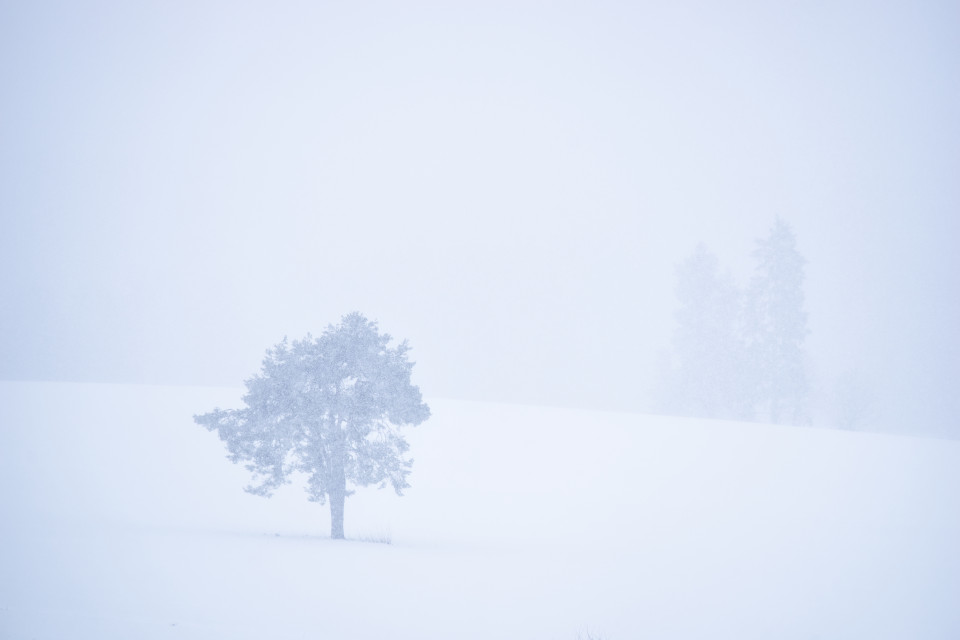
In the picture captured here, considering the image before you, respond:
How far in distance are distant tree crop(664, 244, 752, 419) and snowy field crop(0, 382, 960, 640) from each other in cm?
1664

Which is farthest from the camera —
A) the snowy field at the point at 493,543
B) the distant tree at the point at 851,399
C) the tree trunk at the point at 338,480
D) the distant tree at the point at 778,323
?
the distant tree at the point at 851,399

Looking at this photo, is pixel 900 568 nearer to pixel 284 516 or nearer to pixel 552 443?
pixel 284 516

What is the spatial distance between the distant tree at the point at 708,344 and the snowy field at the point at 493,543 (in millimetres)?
16640

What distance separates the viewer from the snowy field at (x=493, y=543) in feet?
37.8

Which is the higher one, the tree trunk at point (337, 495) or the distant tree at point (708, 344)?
the distant tree at point (708, 344)

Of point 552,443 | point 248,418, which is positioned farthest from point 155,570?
point 552,443

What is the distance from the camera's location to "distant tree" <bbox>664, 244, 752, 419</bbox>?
171ft

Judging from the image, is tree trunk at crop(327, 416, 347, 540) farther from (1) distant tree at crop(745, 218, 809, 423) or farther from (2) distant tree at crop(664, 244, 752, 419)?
(2) distant tree at crop(664, 244, 752, 419)

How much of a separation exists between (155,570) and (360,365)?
21.0 feet

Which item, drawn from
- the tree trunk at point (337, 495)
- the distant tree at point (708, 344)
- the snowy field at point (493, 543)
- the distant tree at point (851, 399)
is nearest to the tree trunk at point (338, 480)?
the tree trunk at point (337, 495)

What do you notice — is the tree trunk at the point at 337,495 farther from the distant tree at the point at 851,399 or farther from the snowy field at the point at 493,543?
the distant tree at the point at 851,399

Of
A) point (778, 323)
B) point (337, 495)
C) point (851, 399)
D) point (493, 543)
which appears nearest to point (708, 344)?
point (778, 323)

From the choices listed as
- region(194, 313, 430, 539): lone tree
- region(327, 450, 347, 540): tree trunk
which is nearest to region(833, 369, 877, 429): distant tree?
region(194, 313, 430, 539): lone tree

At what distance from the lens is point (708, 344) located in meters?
53.1
